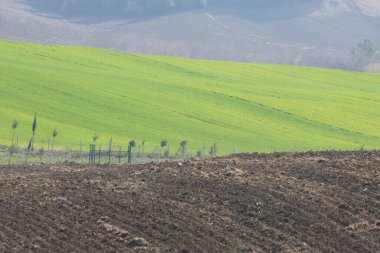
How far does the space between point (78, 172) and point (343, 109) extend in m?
55.5

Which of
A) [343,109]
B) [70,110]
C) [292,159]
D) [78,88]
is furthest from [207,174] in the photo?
[343,109]

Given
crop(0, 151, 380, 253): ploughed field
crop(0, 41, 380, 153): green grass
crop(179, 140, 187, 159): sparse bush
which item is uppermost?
crop(0, 151, 380, 253): ploughed field

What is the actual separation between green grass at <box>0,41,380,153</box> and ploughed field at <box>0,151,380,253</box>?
32193 mm

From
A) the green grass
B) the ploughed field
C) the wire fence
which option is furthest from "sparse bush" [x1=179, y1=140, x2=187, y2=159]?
the ploughed field

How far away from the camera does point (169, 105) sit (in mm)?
74062

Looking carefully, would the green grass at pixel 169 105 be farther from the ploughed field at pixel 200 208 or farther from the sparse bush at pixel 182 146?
the ploughed field at pixel 200 208

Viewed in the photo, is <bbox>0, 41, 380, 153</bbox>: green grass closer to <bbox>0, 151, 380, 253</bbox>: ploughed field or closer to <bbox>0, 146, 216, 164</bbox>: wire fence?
<bbox>0, 146, 216, 164</bbox>: wire fence

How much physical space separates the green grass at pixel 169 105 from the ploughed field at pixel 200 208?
106 feet

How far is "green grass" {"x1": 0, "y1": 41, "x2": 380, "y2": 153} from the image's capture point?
211ft

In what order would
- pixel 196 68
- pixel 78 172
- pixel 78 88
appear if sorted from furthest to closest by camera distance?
pixel 196 68, pixel 78 88, pixel 78 172

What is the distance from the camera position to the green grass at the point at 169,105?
64312 millimetres

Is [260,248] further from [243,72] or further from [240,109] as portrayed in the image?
[243,72]

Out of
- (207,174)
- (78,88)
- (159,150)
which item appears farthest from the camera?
(78,88)

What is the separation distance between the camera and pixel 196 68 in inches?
3969
